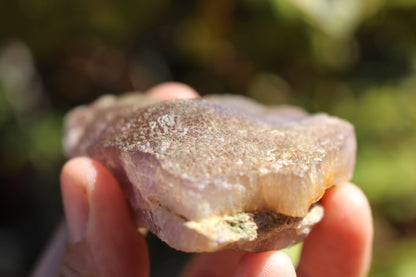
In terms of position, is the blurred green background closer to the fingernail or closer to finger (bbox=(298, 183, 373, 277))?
finger (bbox=(298, 183, 373, 277))

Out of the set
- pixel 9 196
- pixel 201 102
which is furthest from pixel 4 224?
pixel 201 102

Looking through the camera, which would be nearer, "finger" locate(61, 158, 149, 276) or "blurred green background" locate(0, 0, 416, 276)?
"finger" locate(61, 158, 149, 276)

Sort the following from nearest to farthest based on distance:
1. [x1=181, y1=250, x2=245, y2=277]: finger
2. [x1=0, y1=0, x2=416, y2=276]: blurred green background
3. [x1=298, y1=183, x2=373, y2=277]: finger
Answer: [x1=298, y1=183, x2=373, y2=277]: finger < [x1=181, y1=250, x2=245, y2=277]: finger < [x1=0, y1=0, x2=416, y2=276]: blurred green background

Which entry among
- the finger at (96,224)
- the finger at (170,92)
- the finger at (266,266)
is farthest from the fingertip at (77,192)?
the finger at (170,92)

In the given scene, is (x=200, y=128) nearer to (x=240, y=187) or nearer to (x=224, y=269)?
(x=240, y=187)

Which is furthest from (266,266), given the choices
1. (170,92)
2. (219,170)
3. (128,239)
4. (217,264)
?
(170,92)

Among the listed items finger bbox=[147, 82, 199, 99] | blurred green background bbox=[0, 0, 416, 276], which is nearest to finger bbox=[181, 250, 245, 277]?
finger bbox=[147, 82, 199, 99]

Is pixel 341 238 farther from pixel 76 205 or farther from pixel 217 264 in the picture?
pixel 76 205
